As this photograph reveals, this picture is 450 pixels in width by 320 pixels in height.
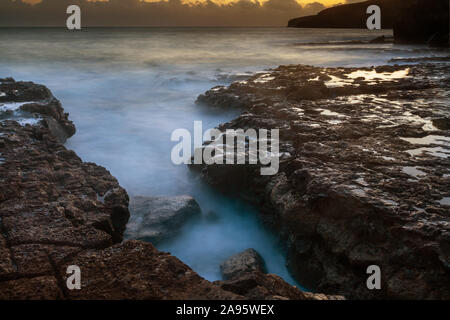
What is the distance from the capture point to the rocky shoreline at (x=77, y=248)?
1.92 m

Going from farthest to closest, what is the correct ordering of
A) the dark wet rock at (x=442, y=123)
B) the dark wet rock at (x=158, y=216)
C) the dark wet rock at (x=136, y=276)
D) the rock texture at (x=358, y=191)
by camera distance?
the dark wet rock at (x=442, y=123)
the dark wet rock at (x=158, y=216)
the rock texture at (x=358, y=191)
the dark wet rock at (x=136, y=276)

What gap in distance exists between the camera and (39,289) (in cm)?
188

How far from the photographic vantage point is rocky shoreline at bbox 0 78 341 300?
192cm

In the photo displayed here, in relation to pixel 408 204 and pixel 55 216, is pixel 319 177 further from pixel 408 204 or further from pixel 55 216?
pixel 55 216

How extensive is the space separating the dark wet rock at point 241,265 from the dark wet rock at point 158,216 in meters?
0.88

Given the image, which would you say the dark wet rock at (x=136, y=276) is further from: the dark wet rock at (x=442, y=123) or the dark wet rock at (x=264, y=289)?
the dark wet rock at (x=442, y=123)

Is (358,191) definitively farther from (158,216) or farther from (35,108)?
(35,108)

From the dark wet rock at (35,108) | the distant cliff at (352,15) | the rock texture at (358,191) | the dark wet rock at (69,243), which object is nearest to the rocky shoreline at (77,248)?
the dark wet rock at (69,243)

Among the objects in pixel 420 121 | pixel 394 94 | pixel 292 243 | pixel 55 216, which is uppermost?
pixel 394 94

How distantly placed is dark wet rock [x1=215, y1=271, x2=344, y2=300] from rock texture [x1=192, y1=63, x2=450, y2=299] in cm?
72

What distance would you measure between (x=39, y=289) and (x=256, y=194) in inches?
109

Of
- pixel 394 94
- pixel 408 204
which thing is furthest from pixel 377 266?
pixel 394 94

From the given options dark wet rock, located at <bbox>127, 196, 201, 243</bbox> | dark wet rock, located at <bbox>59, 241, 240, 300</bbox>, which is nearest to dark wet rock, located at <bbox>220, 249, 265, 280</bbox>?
dark wet rock, located at <bbox>127, 196, 201, 243</bbox>

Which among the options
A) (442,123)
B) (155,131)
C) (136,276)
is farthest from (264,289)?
(155,131)
